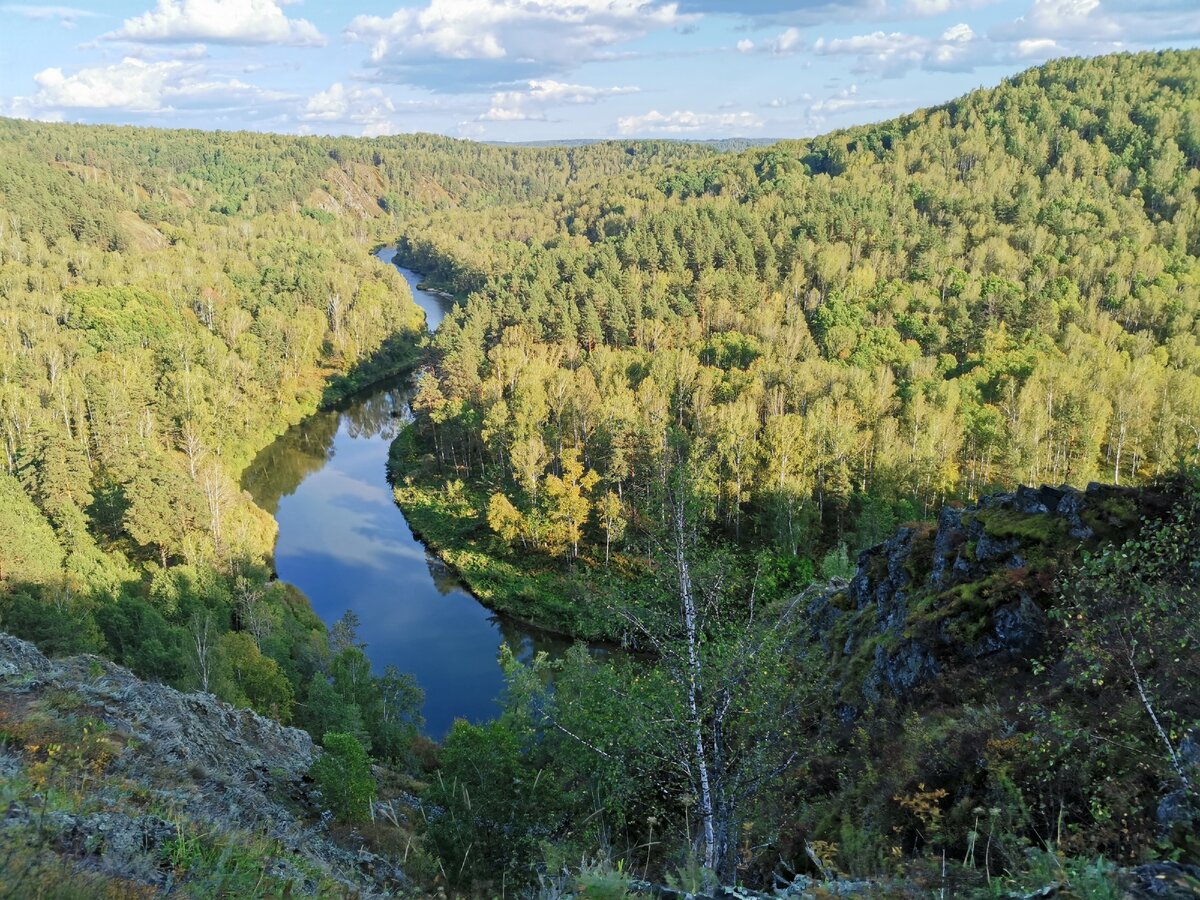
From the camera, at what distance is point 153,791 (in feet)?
32.6

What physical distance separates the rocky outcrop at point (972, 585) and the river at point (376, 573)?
→ 16211 mm

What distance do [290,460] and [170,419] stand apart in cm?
1030

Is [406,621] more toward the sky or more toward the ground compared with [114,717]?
more toward the ground

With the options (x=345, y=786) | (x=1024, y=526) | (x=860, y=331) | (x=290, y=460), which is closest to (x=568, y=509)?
(x=1024, y=526)

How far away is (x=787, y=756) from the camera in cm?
1076

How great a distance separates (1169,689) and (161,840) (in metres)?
11.4

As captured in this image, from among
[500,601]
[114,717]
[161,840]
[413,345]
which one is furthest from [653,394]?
[413,345]

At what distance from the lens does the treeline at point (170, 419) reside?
83.4ft

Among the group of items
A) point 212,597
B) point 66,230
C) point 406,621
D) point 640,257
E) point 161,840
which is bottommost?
point 406,621

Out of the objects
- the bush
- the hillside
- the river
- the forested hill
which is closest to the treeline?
the river

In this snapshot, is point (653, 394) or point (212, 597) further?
point (653, 394)

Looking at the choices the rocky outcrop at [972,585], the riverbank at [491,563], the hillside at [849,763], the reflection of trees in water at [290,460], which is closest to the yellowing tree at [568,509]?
the riverbank at [491,563]

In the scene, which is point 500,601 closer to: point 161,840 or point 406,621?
point 406,621

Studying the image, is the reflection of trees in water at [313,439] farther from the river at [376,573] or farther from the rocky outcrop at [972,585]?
Answer: the rocky outcrop at [972,585]
